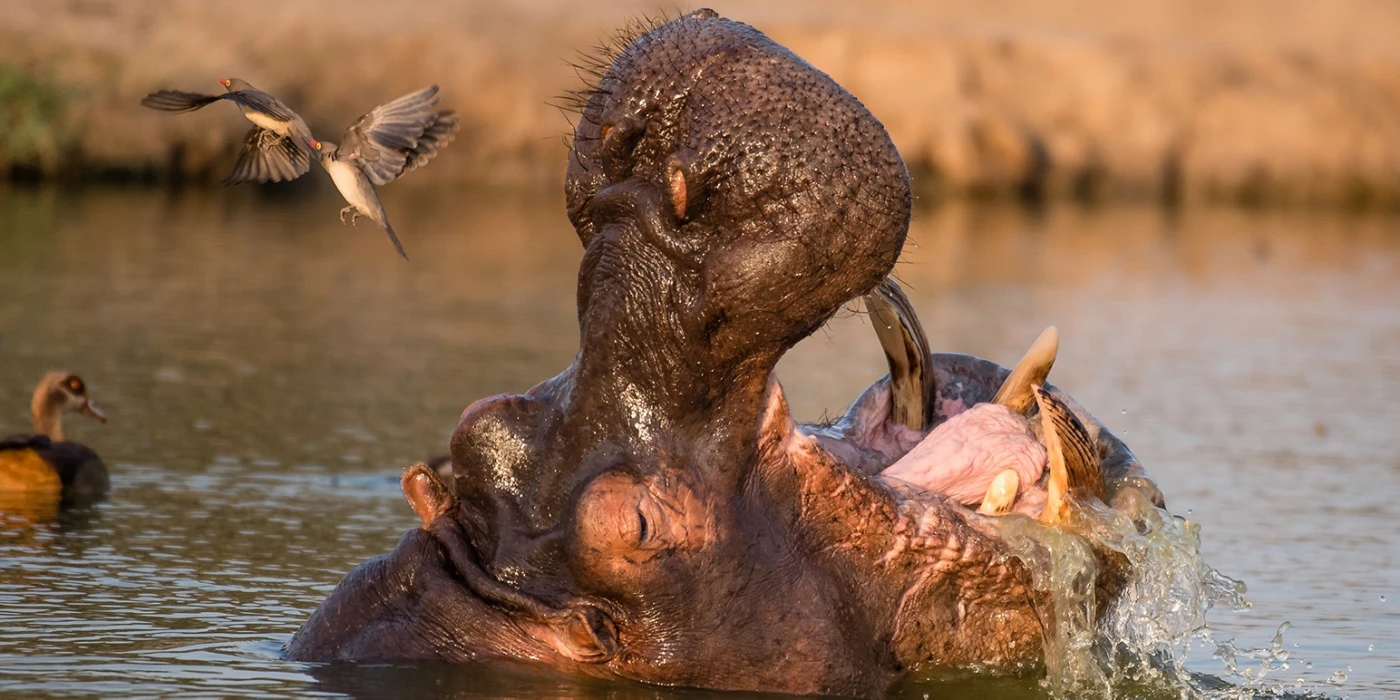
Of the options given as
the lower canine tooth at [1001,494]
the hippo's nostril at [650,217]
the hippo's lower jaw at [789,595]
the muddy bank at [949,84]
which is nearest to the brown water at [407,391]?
the hippo's lower jaw at [789,595]

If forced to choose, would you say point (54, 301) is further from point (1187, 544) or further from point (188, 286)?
point (1187, 544)

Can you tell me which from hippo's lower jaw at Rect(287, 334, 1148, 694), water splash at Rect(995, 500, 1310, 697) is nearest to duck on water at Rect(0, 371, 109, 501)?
hippo's lower jaw at Rect(287, 334, 1148, 694)

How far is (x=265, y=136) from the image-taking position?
7117 millimetres

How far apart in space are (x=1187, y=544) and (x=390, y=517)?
3.54m

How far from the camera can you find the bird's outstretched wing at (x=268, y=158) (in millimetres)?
7066

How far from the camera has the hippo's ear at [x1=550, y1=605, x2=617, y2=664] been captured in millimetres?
4438

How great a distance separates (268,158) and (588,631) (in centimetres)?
315

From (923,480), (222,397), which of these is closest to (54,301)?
(222,397)

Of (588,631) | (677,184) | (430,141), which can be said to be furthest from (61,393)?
(677,184)

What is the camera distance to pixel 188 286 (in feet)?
49.0

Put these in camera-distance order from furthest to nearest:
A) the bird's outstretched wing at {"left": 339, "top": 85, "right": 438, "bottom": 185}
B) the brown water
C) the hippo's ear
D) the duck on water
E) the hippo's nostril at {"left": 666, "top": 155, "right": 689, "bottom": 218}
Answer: the duck on water → the bird's outstretched wing at {"left": 339, "top": 85, "right": 438, "bottom": 185} → the brown water → the hippo's ear → the hippo's nostril at {"left": 666, "top": 155, "right": 689, "bottom": 218}

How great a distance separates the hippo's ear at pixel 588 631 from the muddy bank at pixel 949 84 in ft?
70.7

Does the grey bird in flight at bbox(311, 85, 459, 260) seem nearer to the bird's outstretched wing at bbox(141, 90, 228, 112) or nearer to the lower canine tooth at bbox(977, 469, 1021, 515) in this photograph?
the bird's outstretched wing at bbox(141, 90, 228, 112)

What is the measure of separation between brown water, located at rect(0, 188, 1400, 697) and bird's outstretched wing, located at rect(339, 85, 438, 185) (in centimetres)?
125
